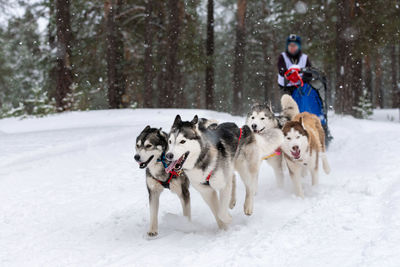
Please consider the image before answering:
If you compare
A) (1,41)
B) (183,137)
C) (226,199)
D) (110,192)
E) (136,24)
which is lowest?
(110,192)

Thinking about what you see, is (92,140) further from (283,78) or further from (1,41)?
(1,41)

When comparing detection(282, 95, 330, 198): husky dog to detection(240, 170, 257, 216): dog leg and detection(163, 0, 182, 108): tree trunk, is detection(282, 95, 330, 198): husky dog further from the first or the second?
detection(163, 0, 182, 108): tree trunk

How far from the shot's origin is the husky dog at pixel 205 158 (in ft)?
11.8

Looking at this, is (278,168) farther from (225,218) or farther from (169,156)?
(169,156)

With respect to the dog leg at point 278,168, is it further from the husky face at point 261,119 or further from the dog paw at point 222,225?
the dog paw at point 222,225

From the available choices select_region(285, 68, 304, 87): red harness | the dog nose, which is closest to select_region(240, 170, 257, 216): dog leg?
the dog nose

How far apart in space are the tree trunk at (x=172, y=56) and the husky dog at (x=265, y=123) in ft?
32.7

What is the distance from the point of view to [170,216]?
452 cm

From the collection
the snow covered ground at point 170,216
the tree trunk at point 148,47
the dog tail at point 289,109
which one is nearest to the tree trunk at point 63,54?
the tree trunk at point 148,47

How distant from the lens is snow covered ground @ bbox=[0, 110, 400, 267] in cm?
339

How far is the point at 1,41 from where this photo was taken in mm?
16141

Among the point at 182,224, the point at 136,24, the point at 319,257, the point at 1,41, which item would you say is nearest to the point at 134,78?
the point at 136,24

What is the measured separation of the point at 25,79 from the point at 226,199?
2234cm

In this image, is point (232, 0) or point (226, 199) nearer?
point (226, 199)
